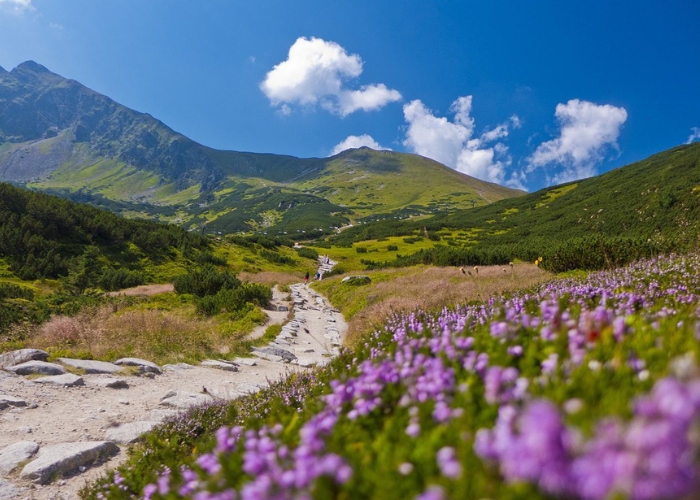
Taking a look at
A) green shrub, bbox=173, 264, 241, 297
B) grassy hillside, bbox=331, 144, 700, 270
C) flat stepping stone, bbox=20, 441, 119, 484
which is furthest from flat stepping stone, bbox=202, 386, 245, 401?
green shrub, bbox=173, 264, 241, 297

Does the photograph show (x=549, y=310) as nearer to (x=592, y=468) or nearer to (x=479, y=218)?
(x=592, y=468)

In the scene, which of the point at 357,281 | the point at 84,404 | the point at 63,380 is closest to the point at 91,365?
the point at 63,380

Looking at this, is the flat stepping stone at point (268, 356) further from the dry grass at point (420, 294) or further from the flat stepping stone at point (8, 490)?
the flat stepping stone at point (8, 490)

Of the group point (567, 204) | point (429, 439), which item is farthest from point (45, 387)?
point (567, 204)

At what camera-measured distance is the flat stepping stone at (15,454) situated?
5.12 meters

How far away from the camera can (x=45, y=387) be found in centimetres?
812

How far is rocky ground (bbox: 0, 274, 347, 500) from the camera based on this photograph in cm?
522

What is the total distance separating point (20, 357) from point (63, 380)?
1.73 metres

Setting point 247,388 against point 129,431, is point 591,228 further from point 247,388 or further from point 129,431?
point 129,431

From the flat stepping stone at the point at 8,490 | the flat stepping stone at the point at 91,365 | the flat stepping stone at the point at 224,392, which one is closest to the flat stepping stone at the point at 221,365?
the flat stepping stone at the point at 224,392

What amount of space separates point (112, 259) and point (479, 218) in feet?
317

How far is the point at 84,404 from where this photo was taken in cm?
766

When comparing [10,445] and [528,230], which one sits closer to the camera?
[10,445]

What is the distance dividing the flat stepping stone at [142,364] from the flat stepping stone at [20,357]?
169cm
